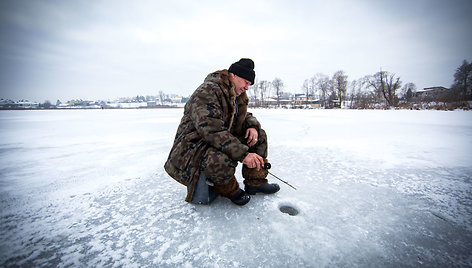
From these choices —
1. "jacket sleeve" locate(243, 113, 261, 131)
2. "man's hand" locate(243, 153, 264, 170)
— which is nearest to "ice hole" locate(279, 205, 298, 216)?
"man's hand" locate(243, 153, 264, 170)

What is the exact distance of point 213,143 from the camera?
1.38 meters

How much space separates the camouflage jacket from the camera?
138 centimetres

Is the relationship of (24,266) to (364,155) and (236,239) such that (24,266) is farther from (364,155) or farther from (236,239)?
(364,155)

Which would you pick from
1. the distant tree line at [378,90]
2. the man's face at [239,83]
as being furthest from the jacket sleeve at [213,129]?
the distant tree line at [378,90]

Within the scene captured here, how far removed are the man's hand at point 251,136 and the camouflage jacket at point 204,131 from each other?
9.8 inches

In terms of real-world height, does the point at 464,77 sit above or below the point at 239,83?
above

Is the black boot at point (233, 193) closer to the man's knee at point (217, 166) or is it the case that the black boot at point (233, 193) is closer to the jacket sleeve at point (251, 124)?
the man's knee at point (217, 166)

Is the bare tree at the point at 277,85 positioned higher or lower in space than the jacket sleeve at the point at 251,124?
higher

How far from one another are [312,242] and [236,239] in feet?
1.67

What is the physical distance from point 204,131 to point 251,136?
1.90ft

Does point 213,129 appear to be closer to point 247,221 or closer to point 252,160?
point 252,160

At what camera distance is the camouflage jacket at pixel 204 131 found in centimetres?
138

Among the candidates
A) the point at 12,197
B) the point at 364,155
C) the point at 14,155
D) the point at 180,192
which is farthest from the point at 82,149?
the point at 364,155

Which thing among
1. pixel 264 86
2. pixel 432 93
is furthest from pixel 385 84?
pixel 264 86
